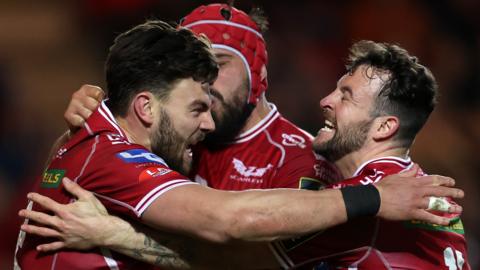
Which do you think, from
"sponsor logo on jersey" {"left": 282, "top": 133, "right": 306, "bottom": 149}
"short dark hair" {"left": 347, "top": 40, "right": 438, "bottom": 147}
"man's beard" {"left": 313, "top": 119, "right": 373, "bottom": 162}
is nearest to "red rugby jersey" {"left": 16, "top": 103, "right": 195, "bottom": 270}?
"man's beard" {"left": 313, "top": 119, "right": 373, "bottom": 162}

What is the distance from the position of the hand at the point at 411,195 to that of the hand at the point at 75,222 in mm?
1172

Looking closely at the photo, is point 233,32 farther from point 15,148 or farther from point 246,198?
point 15,148

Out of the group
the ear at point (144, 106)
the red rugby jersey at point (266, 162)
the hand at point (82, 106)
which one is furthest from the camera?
the red rugby jersey at point (266, 162)

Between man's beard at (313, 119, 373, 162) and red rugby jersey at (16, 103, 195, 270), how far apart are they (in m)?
0.92

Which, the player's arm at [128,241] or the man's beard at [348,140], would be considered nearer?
the player's arm at [128,241]

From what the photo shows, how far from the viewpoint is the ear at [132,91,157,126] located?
3.83m

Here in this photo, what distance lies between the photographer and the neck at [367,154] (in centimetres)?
403

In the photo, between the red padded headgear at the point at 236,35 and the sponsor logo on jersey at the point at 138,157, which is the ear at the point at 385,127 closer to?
the sponsor logo on jersey at the point at 138,157

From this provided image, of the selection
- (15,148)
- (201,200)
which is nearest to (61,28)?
(15,148)

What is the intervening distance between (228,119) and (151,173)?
154 centimetres

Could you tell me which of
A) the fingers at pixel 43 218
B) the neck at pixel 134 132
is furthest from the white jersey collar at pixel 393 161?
the fingers at pixel 43 218

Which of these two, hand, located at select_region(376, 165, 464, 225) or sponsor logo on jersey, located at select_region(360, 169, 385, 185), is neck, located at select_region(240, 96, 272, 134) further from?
hand, located at select_region(376, 165, 464, 225)

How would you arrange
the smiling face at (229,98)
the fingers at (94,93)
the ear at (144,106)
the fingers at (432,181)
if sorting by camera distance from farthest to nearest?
the smiling face at (229,98), the fingers at (94,93), the ear at (144,106), the fingers at (432,181)

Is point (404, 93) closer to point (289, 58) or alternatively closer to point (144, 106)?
point (144, 106)
